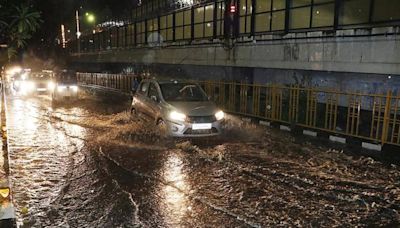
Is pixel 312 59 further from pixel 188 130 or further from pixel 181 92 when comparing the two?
pixel 188 130

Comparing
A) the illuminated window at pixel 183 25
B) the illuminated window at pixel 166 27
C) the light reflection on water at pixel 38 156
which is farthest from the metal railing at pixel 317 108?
the illuminated window at pixel 166 27

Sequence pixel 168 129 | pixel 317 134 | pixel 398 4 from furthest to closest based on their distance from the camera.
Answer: pixel 398 4 → pixel 317 134 → pixel 168 129

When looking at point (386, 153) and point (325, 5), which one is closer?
point (386, 153)

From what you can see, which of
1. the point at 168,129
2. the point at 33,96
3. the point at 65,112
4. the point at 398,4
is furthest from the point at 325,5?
the point at 33,96

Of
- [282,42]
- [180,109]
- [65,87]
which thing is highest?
[282,42]

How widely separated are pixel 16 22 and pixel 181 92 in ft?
18.3

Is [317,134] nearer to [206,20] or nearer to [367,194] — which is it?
[367,194]

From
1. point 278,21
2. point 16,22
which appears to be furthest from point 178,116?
point 278,21

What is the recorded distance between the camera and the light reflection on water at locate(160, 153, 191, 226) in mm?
5262

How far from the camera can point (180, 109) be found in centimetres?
979

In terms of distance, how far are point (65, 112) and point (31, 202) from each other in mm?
10866

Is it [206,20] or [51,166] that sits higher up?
[206,20]

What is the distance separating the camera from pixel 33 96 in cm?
2320

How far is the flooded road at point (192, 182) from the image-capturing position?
17.2ft
